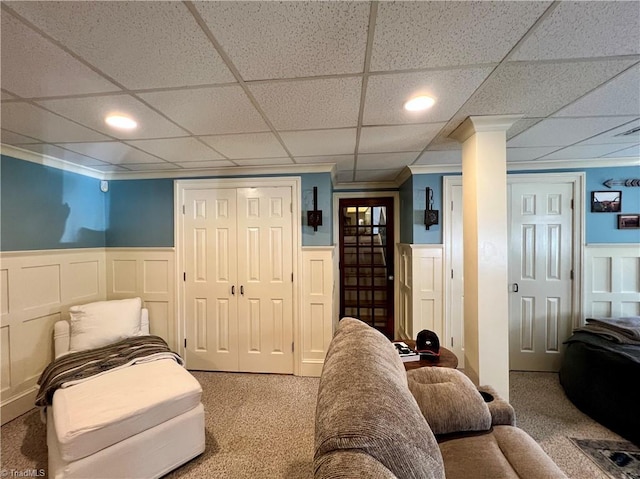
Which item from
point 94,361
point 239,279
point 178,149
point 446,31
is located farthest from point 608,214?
point 94,361

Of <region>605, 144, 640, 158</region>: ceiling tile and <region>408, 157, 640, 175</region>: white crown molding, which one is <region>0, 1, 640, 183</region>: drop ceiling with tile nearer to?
<region>605, 144, 640, 158</region>: ceiling tile

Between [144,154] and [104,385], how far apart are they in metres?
1.89

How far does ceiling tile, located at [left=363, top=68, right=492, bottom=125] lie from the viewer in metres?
1.27

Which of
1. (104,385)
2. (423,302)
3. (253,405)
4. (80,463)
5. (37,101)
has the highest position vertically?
(37,101)

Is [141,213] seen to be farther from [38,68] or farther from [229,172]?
[38,68]

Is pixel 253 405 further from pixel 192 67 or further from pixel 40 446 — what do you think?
pixel 192 67

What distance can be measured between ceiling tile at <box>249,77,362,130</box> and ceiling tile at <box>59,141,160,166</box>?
144 cm

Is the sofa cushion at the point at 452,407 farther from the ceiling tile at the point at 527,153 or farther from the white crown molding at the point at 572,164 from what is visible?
the white crown molding at the point at 572,164

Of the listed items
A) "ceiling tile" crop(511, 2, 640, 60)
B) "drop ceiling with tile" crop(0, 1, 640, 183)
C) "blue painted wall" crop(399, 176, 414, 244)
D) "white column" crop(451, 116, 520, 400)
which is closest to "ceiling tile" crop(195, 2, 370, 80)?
"drop ceiling with tile" crop(0, 1, 640, 183)

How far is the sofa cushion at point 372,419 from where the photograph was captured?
722 millimetres

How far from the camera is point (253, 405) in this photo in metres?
2.43

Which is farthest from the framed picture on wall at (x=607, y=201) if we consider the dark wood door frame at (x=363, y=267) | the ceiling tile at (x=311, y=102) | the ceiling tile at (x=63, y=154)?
the ceiling tile at (x=63, y=154)

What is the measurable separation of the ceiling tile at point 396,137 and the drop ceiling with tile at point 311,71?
2cm

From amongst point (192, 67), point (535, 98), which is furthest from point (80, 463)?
point (535, 98)
